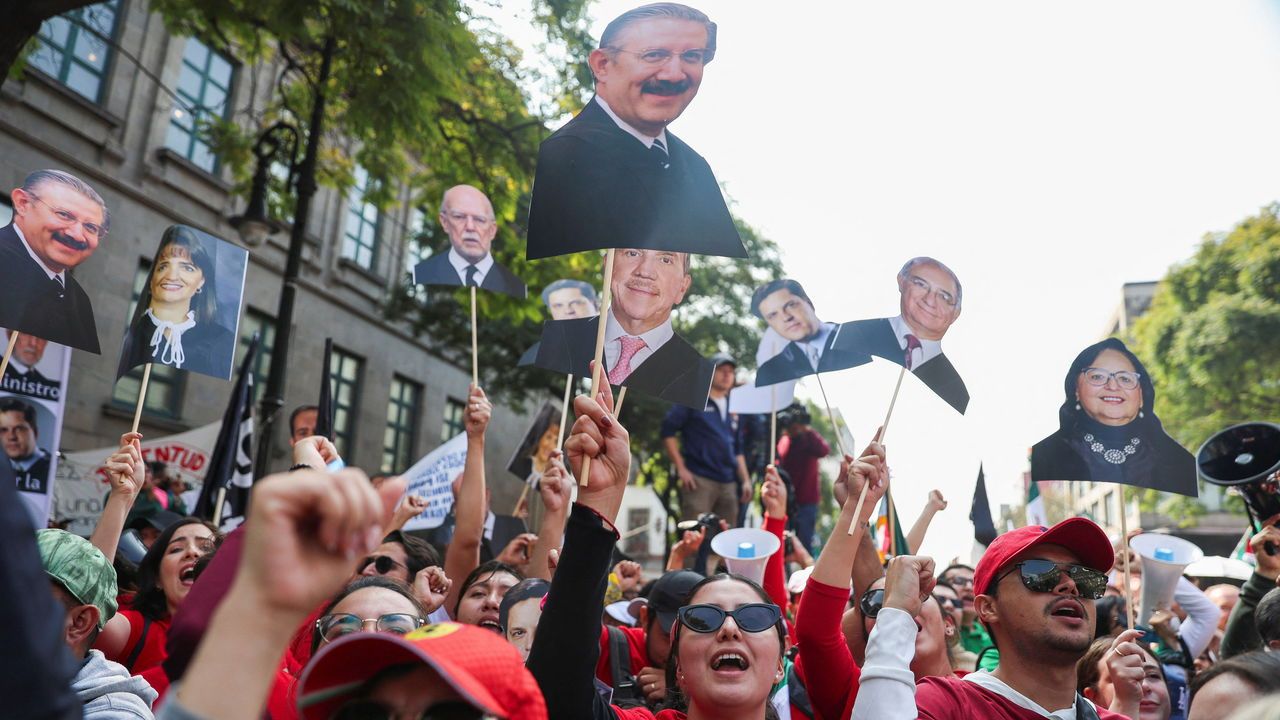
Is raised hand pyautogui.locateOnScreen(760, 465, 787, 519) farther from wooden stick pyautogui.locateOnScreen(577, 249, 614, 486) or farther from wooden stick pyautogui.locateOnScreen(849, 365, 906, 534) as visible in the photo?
wooden stick pyautogui.locateOnScreen(577, 249, 614, 486)

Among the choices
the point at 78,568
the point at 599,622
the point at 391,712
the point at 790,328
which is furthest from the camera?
the point at 790,328

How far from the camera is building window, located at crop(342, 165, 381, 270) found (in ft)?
61.1

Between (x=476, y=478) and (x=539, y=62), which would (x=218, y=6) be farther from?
(x=476, y=478)

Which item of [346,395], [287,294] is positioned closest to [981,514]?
[287,294]

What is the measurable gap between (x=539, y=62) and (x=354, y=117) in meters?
2.92

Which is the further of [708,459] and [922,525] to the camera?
[708,459]

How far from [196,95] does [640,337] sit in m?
13.0

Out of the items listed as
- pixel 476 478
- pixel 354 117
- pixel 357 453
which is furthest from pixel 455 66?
pixel 357 453

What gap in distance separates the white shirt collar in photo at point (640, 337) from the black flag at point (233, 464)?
3.52 m

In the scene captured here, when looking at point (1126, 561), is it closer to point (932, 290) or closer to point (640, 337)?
point (932, 290)

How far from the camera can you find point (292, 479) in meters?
1.19

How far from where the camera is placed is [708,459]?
9039 mm

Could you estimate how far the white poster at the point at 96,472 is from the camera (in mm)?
8406

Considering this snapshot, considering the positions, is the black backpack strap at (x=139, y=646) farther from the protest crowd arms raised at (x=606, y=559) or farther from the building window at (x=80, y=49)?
the building window at (x=80, y=49)
